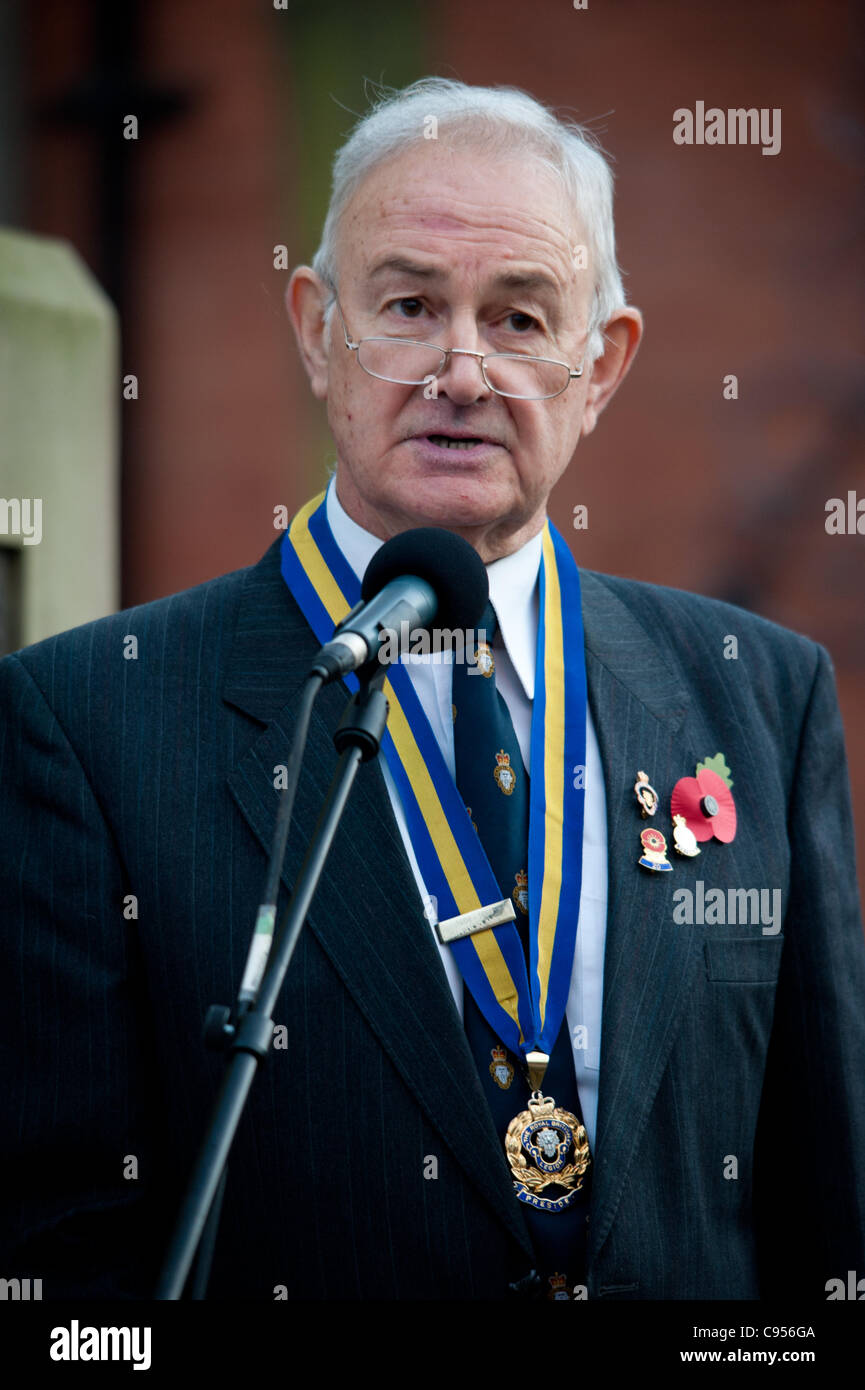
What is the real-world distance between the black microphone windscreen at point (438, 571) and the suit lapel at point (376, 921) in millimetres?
603

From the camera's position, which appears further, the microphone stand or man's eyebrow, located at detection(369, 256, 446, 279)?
man's eyebrow, located at detection(369, 256, 446, 279)

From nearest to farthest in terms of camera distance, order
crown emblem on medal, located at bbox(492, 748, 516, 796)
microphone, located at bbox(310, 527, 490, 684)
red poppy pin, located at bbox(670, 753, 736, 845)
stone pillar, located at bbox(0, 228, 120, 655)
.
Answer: microphone, located at bbox(310, 527, 490, 684) < crown emblem on medal, located at bbox(492, 748, 516, 796) < red poppy pin, located at bbox(670, 753, 736, 845) < stone pillar, located at bbox(0, 228, 120, 655)

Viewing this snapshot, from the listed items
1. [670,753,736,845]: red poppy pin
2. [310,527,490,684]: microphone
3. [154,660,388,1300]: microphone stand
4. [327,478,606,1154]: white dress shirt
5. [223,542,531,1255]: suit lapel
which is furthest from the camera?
[670,753,736,845]: red poppy pin

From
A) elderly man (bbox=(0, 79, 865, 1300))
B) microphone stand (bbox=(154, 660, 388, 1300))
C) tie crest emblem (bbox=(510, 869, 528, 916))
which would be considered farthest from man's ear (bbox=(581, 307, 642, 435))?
microphone stand (bbox=(154, 660, 388, 1300))

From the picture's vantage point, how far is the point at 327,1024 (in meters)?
2.13

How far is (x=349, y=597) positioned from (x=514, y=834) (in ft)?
1.51

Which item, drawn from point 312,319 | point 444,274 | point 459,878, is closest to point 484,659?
point 459,878

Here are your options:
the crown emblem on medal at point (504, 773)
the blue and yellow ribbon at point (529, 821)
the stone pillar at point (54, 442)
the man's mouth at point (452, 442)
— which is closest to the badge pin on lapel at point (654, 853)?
the blue and yellow ribbon at point (529, 821)

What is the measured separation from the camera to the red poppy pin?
2.44 metres

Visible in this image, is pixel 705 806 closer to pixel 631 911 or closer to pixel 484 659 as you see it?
pixel 631 911

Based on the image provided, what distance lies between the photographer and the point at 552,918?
7.28ft

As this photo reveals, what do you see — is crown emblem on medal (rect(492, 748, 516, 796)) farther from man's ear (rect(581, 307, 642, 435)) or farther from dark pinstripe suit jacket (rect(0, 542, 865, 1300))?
man's ear (rect(581, 307, 642, 435))

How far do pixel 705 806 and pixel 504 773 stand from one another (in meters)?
0.35

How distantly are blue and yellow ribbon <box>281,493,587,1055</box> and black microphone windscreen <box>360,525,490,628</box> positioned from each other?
610 mm
